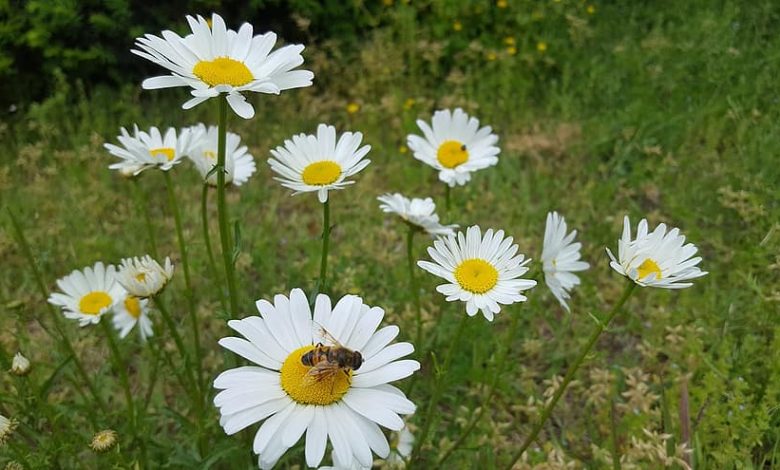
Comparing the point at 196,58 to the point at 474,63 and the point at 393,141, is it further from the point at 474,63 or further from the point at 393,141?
the point at 474,63

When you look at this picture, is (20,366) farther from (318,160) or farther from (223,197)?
(318,160)

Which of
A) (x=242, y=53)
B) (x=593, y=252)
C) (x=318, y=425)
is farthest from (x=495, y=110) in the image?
(x=318, y=425)

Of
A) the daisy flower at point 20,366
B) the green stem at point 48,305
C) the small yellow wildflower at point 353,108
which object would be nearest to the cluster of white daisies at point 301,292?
the green stem at point 48,305

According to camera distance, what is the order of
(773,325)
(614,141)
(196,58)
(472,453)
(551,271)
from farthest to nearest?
(614,141) → (773,325) → (472,453) → (551,271) → (196,58)

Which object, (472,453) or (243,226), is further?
(243,226)

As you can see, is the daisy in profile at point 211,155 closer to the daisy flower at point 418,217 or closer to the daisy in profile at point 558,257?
the daisy flower at point 418,217

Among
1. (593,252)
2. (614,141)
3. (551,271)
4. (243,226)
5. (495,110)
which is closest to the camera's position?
(551,271)

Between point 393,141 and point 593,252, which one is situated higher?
point 393,141
